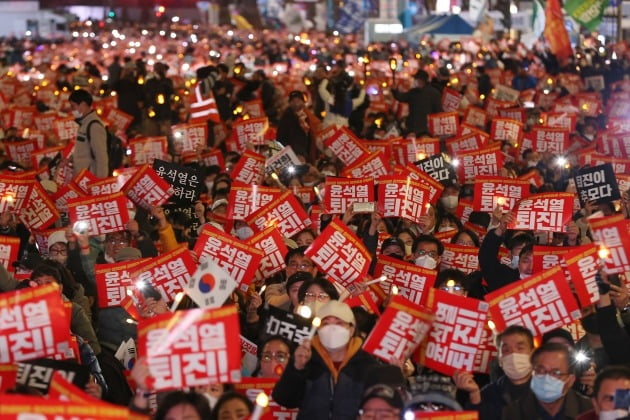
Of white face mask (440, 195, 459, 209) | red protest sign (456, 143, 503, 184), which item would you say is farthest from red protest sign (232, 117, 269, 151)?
white face mask (440, 195, 459, 209)

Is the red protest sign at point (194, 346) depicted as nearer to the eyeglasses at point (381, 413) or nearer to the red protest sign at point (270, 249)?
the eyeglasses at point (381, 413)

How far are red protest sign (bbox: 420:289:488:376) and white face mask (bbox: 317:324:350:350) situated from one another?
565 millimetres

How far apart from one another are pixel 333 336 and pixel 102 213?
407cm

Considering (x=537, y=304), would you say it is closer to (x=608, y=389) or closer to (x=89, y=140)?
(x=608, y=389)

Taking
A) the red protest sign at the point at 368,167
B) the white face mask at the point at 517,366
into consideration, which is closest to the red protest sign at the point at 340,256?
the white face mask at the point at 517,366

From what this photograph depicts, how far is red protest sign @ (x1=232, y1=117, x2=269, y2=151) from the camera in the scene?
16516 mm

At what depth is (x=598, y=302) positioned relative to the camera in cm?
769

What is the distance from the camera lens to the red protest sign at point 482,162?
13.6 m

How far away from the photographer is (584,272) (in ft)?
25.6

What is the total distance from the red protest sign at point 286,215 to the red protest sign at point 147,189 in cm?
94

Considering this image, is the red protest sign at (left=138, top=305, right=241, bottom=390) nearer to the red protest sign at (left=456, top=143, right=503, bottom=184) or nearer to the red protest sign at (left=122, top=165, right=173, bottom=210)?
the red protest sign at (left=122, top=165, right=173, bottom=210)

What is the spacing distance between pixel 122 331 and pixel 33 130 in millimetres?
9683

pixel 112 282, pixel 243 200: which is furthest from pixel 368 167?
pixel 112 282

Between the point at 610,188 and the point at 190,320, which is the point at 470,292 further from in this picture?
the point at 190,320
